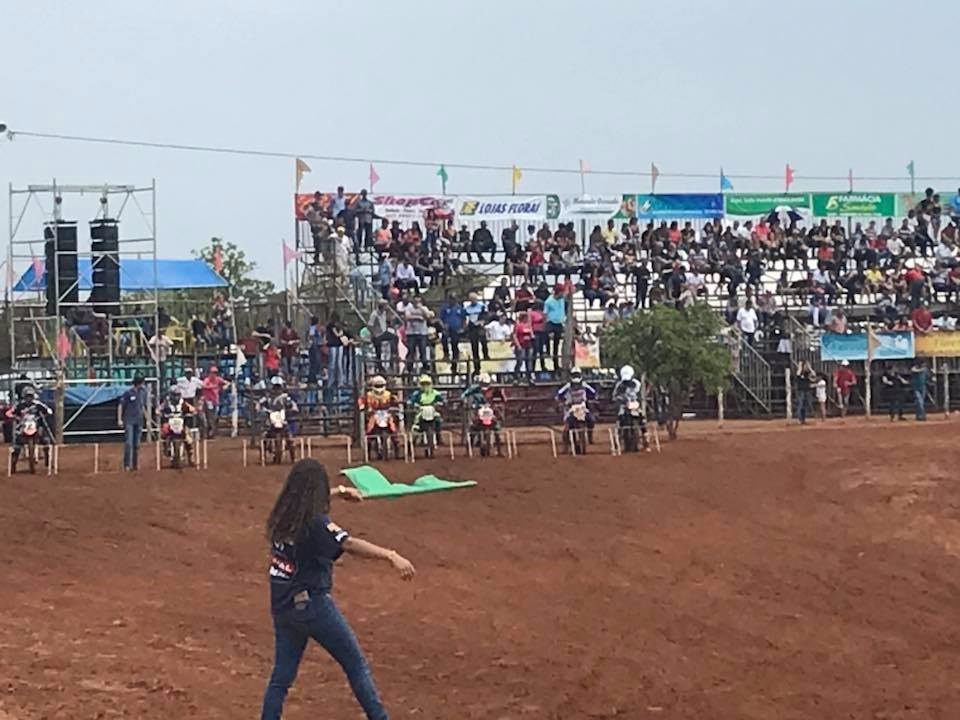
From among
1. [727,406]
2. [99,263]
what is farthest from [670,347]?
[99,263]

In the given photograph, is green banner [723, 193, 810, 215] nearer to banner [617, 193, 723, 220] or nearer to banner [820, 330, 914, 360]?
banner [617, 193, 723, 220]

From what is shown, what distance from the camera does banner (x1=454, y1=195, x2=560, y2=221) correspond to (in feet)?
134

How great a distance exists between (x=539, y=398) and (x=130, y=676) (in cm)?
2055

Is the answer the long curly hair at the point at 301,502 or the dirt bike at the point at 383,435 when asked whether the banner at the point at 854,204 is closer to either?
the dirt bike at the point at 383,435

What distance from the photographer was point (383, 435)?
86.5ft

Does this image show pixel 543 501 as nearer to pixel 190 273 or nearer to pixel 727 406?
pixel 727 406

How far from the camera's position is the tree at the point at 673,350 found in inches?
1172

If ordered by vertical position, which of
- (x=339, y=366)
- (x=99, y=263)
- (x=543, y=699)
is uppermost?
(x=99, y=263)

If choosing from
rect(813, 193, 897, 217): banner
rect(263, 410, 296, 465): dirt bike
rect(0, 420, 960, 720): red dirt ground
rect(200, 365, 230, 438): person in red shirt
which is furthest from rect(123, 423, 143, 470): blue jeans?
rect(813, 193, 897, 217): banner

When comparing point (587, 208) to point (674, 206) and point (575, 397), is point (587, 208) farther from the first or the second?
point (575, 397)

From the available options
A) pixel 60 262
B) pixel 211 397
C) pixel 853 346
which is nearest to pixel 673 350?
pixel 853 346

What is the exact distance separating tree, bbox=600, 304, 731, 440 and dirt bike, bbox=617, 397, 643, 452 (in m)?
2.27

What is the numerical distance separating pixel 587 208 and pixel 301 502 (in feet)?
112

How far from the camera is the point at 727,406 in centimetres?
3538
